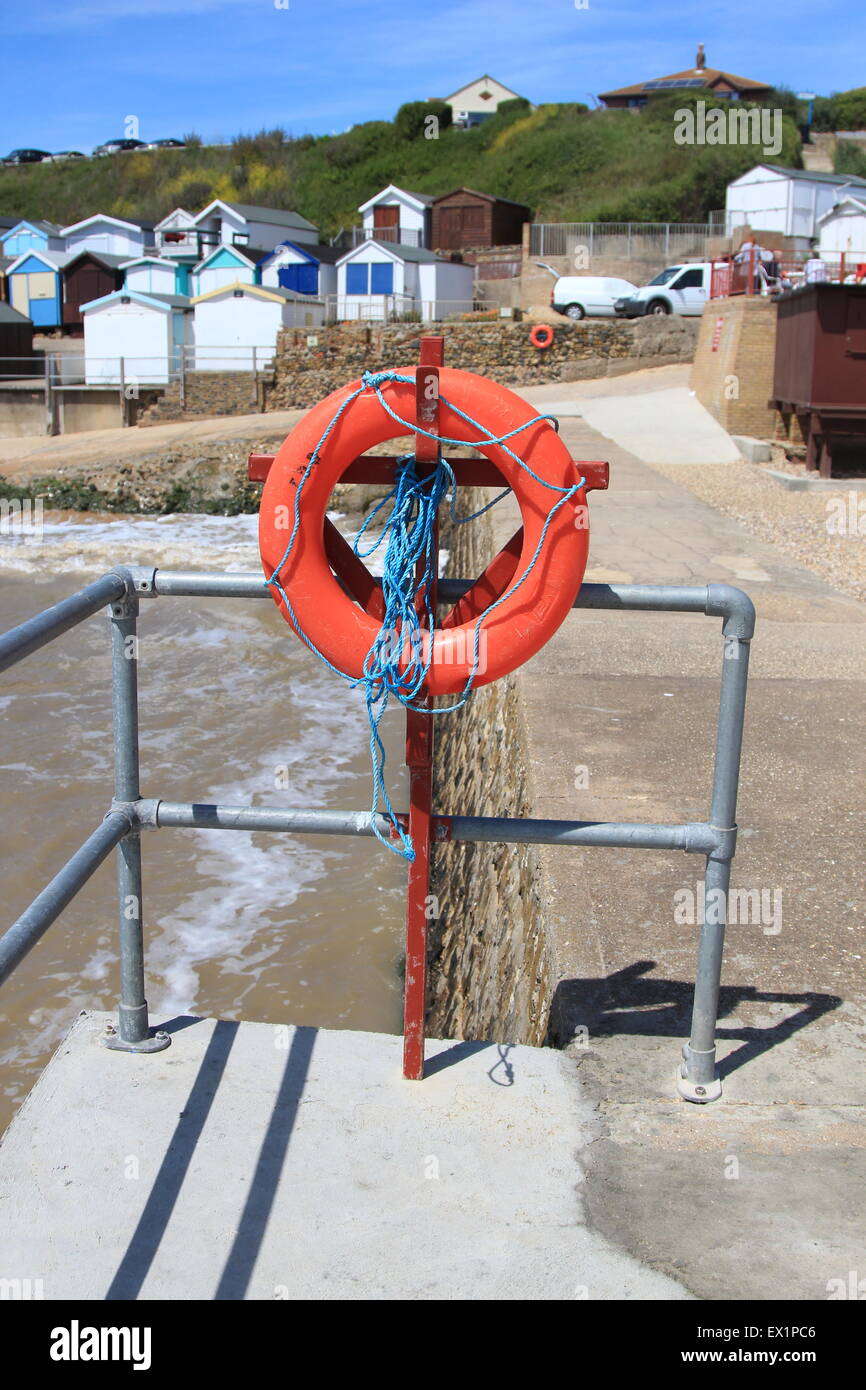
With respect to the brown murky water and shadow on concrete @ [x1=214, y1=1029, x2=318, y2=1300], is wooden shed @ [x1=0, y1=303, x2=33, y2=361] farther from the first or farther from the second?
shadow on concrete @ [x1=214, y1=1029, x2=318, y2=1300]

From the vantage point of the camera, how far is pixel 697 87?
67.5m

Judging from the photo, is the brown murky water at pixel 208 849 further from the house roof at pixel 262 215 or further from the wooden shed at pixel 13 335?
the house roof at pixel 262 215

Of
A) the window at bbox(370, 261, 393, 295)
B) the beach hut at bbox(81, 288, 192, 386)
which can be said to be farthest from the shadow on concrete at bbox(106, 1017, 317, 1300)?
the window at bbox(370, 261, 393, 295)

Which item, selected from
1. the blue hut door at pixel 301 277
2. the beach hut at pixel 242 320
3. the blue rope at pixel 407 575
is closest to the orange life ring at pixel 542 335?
the beach hut at pixel 242 320

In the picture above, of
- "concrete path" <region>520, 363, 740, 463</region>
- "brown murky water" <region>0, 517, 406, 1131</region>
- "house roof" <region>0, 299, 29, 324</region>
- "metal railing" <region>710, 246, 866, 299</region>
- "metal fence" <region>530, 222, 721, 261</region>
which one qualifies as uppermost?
"metal fence" <region>530, 222, 721, 261</region>

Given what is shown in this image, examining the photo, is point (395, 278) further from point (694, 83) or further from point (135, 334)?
point (694, 83)

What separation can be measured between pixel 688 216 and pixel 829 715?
46.1 metres

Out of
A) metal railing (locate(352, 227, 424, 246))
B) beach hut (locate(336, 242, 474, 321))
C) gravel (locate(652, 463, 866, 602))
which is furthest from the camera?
metal railing (locate(352, 227, 424, 246))

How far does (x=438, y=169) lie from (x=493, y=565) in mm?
63681

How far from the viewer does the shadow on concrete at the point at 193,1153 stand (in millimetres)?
1900

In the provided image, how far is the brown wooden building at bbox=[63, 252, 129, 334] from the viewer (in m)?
42.7

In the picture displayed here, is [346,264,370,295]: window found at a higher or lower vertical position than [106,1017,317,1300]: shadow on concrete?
higher

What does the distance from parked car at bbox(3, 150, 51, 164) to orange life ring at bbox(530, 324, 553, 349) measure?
7217 cm
